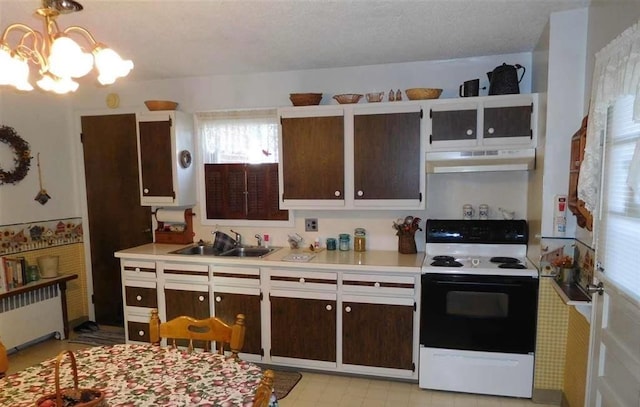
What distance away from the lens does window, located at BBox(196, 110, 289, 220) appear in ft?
12.0

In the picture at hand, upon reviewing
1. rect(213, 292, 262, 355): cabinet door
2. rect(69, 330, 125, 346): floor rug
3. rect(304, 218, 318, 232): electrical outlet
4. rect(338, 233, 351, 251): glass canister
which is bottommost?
rect(69, 330, 125, 346): floor rug

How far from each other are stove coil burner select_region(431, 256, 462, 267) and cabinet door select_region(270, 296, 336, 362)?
0.81 m

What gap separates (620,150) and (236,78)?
3.01m

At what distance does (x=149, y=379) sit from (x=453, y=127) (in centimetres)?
252

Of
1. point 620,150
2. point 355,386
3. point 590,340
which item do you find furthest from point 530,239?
point 355,386

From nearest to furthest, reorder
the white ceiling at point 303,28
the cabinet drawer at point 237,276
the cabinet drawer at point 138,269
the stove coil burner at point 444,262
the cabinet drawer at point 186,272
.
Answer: the white ceiling at point 303,28
the stove coil burner at point 444,262
the cabinet drawer at point 237,276
the cabinet drawer at point 186,272
the cabinet drawer at point 138,269

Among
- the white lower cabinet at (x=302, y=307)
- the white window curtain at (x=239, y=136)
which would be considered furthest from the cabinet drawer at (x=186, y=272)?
the white window curtain at (x=239, y=136)

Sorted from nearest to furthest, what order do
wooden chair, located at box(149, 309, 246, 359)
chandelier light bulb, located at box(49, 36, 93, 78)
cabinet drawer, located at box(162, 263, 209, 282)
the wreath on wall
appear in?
chandelier light bulb, located at box(49, 36, 93, 78) → wooden chair, located at box(149, 309, 246, 359) → cabinet drawer, located at box(162, 263, 209, 282) → the wreath on wall

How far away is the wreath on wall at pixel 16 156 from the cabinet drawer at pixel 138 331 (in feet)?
5.51

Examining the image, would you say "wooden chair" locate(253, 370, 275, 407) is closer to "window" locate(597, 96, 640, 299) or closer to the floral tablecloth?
the floral tablecloth

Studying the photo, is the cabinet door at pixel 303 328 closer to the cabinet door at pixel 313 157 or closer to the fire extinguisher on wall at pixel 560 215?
the cabinet door at pixel 313 157

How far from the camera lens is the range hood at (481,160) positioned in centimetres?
287

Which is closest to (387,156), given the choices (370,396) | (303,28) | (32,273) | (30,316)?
(303,28)

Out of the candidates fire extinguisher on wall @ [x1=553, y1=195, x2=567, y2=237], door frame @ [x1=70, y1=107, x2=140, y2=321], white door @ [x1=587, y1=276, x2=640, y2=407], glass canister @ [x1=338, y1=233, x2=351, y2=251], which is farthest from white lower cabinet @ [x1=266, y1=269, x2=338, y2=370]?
door frame @ [x1=70, y1=107, x2=140, y2=321]
